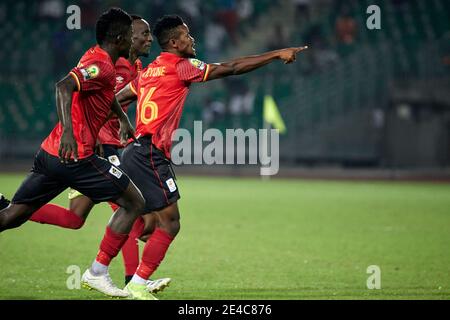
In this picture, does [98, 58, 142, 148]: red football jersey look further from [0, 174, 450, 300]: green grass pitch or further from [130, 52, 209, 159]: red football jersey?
[0, 174, 450, 300]: green grass pitch

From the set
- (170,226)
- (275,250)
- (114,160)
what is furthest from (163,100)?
(275,250)

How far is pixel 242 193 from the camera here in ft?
61.2

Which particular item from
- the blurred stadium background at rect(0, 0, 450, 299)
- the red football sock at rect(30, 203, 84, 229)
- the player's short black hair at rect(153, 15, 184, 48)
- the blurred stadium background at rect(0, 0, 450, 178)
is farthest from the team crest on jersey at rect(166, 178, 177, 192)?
the blurred stadium background at rect(0, 0, 450, 178)

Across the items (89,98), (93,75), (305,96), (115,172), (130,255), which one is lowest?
(130,255)

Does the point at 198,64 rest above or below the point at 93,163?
above

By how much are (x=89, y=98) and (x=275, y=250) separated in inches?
165

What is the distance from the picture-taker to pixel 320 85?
82.8 feet

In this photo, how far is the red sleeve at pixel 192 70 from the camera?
707 centimetres

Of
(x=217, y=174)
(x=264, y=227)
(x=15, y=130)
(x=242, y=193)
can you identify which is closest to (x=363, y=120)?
(x=217, y=174)

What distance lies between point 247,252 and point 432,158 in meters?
15.4

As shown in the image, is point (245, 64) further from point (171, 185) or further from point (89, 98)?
point (89, 98)

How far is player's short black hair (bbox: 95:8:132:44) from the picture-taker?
6.66 metres
